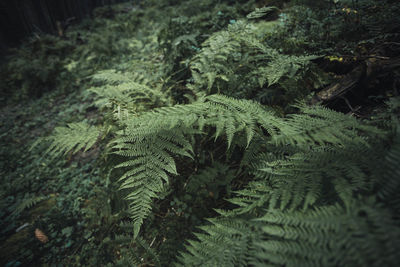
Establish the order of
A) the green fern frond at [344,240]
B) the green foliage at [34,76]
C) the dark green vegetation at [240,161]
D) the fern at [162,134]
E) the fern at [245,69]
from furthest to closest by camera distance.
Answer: the green foliage at [34,76], the fern at [245,69], the fern at [162,134], the dark green vegetation at [240,161], the green fern frond at [344,240]

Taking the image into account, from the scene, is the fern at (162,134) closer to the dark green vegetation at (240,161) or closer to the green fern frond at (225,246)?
the dark green vegetation at (240,161)

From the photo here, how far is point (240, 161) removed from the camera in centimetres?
214

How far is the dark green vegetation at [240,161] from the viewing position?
36.5 inches

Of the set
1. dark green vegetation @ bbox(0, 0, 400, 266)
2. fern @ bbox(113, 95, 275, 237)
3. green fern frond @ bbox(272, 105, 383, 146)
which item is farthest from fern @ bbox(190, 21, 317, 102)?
green fern frond @ bbox(272, 105, 383, 146)

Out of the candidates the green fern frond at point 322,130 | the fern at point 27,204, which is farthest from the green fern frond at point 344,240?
the fern at point 27,204

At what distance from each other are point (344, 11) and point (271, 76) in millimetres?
1494

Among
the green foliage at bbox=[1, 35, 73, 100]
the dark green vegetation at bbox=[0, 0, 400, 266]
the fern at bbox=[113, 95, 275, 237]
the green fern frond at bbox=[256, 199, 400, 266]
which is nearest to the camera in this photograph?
the green fern frond at bbox=[256, 199, 400, 266]

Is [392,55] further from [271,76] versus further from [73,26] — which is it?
[73,26]

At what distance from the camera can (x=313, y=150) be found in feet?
4.20

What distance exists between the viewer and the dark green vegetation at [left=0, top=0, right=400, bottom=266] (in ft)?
3.04

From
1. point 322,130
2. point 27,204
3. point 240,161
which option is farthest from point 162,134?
point 27,204

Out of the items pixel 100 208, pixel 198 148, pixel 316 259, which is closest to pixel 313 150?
pixel 316 259

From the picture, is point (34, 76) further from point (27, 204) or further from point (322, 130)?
point (322, 130)

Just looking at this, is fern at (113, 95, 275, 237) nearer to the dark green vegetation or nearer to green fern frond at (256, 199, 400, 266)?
the dark green vegetation
